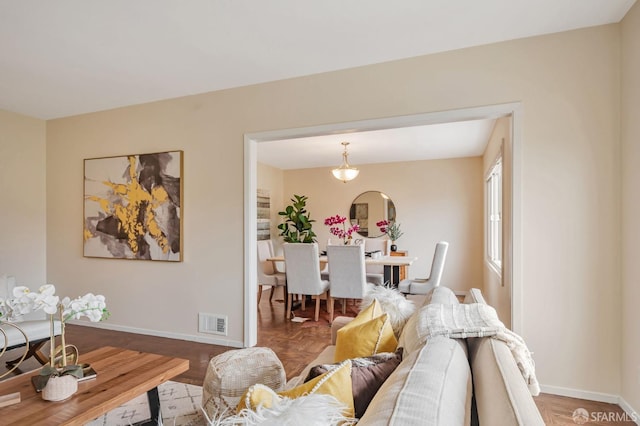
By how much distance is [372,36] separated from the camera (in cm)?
251

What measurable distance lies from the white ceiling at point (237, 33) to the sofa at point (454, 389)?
1.93 metres

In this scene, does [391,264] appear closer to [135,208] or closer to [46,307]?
[135,208]

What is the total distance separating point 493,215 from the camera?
4949 millimetres

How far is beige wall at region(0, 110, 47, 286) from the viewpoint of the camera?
396cm

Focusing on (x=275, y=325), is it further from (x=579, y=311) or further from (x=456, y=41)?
(x=456, y=41)

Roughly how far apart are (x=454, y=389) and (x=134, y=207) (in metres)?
3.80

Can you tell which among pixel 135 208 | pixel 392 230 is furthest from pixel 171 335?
pixel 392 230

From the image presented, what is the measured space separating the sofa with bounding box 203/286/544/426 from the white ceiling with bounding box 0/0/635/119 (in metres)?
1.93

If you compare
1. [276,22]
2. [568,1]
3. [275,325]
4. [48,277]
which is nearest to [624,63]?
[568,1]

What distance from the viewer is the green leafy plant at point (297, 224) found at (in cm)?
703

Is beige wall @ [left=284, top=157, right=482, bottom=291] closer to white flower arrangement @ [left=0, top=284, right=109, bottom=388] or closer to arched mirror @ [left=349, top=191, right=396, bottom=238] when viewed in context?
arched mirror @ [left=349, top=191, right=396, bottom=238]

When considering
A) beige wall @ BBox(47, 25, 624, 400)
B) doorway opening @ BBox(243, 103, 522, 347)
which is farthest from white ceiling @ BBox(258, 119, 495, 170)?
beige wall @ BBox(47, 25, 624, 400)

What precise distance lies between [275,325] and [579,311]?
293 centimetres

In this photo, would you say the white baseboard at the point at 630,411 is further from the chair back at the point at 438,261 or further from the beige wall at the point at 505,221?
the chair back at the point at 438,261
